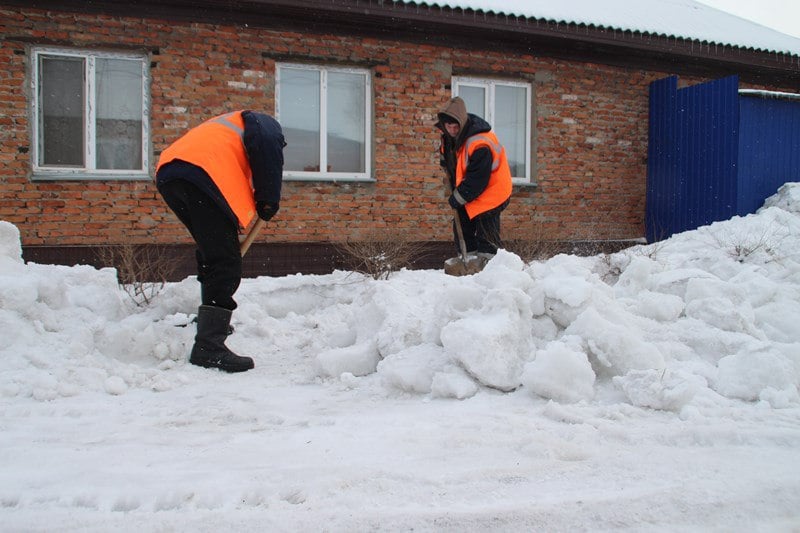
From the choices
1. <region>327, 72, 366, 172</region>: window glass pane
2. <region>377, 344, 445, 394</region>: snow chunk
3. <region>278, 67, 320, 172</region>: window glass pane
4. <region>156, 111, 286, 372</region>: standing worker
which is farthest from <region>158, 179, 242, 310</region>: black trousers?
<region>327, 72, 366, 172</region>: window glass pane

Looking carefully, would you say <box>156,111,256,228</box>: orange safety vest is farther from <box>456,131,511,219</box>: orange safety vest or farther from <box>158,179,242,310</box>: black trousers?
<box>456,131,511,219</box>: orange safety vest

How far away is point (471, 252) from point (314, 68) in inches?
135

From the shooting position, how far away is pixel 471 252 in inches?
221

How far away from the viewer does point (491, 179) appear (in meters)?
5.44

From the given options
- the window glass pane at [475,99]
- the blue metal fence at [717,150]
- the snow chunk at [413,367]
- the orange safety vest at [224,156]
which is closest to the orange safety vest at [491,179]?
the orange safety vest at [224,156]

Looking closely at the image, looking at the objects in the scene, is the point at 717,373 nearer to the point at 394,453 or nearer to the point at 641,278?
the point at 641,278

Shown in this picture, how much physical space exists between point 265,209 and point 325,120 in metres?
4.13

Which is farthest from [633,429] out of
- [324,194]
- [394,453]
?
[324,194]

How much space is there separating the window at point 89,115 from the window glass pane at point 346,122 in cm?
213

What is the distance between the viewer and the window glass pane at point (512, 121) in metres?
8.52

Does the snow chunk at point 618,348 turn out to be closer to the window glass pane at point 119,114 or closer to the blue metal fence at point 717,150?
the window glass pane at point 119,114

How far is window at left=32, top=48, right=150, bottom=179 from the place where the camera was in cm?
669

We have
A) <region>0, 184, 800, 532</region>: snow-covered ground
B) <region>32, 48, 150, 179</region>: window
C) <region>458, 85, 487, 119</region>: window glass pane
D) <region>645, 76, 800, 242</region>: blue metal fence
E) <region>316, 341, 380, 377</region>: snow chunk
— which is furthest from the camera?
<region>458, 85, 487, 119</region>: window glass pane

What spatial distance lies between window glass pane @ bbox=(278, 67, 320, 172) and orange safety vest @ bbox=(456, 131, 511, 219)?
273cm
